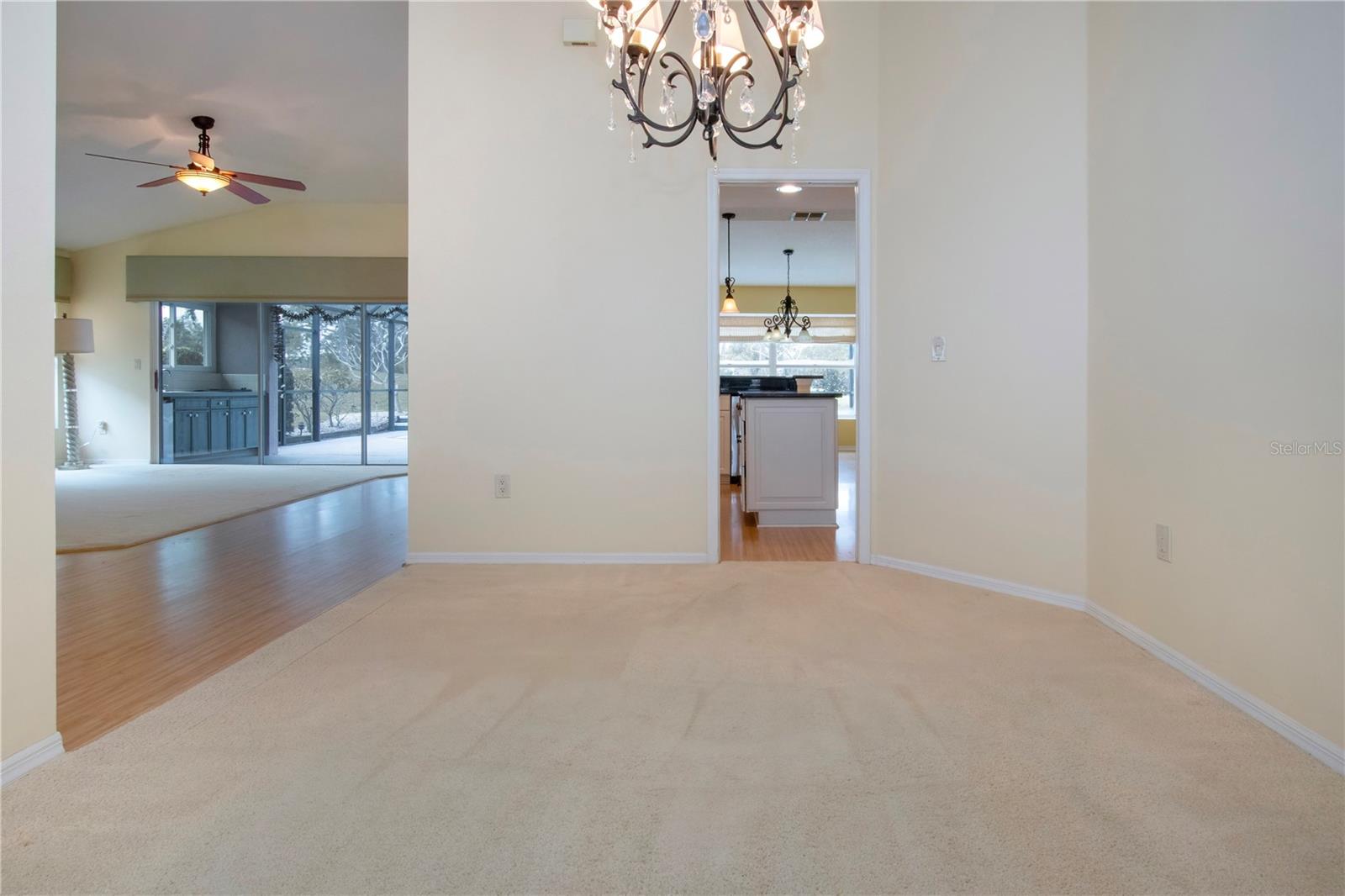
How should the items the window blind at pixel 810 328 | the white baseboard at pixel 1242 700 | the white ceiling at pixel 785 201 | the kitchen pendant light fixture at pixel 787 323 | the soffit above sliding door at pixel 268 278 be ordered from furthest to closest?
1. the window blind at pixel 810 328
2. the kitchen pendant light fixture at pixel 787 323
3. the soffit above sliding door at pixel 268 278
4. the white ceiling at pixel 785 201
5. the white baseboard at pixel 1242 700

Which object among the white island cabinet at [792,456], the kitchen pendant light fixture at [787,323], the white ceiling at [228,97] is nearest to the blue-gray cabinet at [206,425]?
the white ceiling at [228,97]

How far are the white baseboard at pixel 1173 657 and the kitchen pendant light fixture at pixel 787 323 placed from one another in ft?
20.0

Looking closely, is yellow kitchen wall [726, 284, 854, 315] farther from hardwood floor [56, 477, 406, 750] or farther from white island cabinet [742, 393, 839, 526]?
hardwood floor [56, 477, 406, 750]

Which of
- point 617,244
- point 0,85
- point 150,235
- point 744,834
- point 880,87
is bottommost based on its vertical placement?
point 744,834

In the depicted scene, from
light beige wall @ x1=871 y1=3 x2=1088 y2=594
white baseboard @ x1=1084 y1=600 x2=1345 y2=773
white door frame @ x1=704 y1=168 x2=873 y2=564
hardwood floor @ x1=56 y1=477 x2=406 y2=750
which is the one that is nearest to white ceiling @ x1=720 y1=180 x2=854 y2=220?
white door frame @ x1=704 y1=168 x2=873 y2=564

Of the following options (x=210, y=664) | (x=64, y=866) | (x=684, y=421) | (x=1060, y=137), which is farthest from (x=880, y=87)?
(x=64, y=866)

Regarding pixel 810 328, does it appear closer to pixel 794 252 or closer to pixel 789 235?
pixel 794 252

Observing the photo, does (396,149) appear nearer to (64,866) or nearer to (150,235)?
(150,235)

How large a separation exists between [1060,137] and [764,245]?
18.4 feet

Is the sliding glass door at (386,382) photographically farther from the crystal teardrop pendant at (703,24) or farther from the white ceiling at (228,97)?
the crystal teardrop pendant at (703,24)

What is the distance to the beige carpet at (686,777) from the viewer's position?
4.11 feet

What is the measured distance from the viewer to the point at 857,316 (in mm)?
3684

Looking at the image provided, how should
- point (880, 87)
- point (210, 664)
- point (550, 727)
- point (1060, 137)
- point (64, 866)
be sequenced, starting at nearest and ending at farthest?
point (64, 866) < point (550, 727) < point (210, 664) < point (1060, 137) < point (880, 87)

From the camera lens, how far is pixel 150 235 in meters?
8.45
